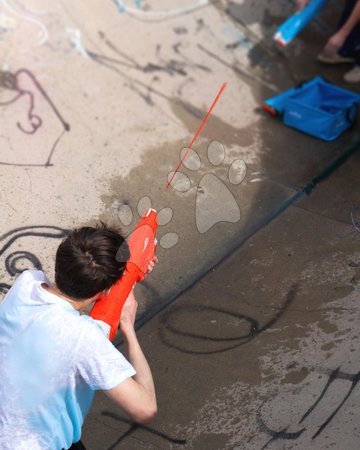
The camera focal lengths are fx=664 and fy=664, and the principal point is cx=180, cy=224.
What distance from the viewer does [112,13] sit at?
6699mm

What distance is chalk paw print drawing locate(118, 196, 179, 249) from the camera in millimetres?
4699

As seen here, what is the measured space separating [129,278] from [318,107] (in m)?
3.98

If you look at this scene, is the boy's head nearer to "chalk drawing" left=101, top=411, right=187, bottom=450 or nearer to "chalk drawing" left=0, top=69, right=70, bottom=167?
"chalk drawing" left=101, top=411, right=187, bottom=450

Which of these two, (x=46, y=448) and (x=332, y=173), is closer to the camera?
(x=46, y=448)

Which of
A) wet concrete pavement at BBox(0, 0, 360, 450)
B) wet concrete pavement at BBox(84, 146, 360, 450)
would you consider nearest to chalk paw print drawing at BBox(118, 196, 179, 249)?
wet concrete pavement at BBox(0, 0, 360, 450)

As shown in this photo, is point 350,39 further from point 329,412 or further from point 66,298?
point 66,298

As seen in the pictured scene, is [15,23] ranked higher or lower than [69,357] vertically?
higher

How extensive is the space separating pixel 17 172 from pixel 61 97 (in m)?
1.08

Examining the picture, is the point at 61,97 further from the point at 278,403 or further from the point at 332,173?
the point at 278,403

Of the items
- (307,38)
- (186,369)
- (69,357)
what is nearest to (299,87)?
(307,38)

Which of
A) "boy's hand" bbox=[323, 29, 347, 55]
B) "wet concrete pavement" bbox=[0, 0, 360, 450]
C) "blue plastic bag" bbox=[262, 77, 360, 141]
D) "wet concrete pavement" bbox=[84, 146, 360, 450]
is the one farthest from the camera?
"boy's hand" bbox=[323, 29, 347, 55]

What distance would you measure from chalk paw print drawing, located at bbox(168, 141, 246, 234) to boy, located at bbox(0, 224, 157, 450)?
8.09ft

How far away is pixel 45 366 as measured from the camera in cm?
227

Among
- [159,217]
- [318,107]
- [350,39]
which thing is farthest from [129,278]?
[350,39]
